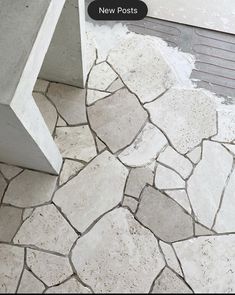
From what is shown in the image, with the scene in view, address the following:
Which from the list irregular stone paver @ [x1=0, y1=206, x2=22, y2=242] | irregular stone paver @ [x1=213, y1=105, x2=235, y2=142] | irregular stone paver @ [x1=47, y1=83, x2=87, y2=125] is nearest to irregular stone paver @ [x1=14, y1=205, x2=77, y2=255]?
irregular stone paver @ [x1=0, y1=206, x2=22, y2=242]

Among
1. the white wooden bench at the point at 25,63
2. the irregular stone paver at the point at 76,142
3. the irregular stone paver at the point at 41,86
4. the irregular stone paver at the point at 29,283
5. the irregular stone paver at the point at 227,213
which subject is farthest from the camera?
the irregular stone paver at the point at 41,86

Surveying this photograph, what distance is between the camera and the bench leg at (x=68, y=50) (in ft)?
3.95

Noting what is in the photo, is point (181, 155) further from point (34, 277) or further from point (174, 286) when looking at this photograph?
point (34, 277)

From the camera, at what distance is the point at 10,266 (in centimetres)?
124

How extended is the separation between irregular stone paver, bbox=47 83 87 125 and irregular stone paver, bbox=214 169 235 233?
0.61 metres

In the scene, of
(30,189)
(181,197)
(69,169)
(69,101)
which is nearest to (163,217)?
(181,197)

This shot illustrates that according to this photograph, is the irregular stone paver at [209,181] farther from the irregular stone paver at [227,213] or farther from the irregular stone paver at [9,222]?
the irregular stone paver at [9,222]

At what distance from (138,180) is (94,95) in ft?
1.34

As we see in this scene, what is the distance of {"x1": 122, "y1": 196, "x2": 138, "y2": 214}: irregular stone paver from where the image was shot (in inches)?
52.0

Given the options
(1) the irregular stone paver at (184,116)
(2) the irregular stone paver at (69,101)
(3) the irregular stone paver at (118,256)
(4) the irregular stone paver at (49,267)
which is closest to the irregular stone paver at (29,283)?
(4) the irregular stone paver at (49,267)

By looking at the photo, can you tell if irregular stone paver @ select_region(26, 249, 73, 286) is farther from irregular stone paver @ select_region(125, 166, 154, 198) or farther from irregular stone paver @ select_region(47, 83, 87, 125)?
irregular stone paver @ select_region(47, 83, 87, 125)

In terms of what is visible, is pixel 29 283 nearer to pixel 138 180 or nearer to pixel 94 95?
pixel 138 180

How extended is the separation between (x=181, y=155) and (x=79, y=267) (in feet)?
1.82

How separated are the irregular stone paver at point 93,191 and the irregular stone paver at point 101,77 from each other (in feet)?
1.03
